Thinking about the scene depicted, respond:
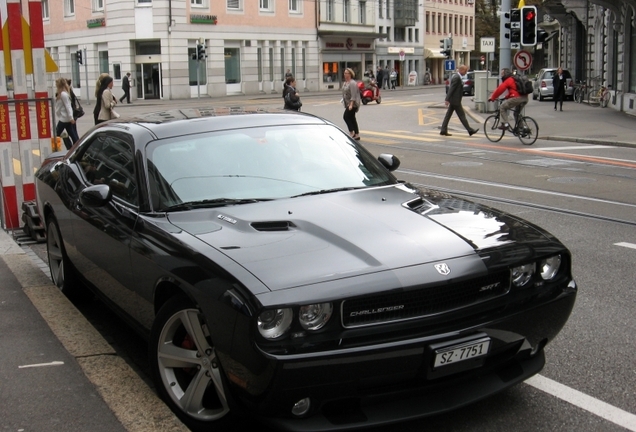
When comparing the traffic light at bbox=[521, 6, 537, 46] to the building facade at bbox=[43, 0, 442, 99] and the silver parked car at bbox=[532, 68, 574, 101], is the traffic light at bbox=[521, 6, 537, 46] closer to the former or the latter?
the silver parked car at bbox=[532, 68, 574, 101]

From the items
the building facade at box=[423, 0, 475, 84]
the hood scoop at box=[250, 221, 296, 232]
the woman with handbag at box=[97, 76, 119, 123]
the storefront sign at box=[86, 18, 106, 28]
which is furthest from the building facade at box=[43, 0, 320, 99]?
the hood scoop at box=[250, 221, 296, 232]

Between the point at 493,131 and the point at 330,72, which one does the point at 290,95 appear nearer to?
the point at 493,131

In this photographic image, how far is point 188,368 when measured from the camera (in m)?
3.99

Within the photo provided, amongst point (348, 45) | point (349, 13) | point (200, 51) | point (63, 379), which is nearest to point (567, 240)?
point (63, 379)

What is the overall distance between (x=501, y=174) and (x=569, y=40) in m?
33.4

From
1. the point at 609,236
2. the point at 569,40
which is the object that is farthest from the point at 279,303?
the point at 569,40

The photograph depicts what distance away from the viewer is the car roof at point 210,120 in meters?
5.14

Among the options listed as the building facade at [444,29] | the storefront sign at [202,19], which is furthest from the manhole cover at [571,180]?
the building facade at [444,29]

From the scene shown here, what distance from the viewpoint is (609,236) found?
8.56 m

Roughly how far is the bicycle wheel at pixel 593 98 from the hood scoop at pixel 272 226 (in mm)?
33117

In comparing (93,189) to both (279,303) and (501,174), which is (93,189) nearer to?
(279,303)

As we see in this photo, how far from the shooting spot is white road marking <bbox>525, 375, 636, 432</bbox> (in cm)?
400

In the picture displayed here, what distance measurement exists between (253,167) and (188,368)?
139 cm

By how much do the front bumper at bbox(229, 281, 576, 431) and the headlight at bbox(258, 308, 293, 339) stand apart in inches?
4.9
